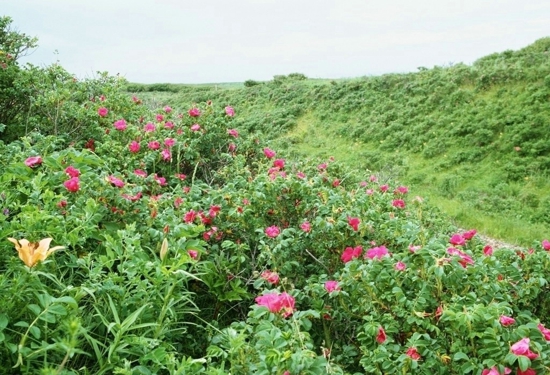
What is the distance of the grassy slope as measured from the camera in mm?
9367

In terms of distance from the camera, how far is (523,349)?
1.43 metres

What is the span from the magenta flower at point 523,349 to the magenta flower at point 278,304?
0.68 meters

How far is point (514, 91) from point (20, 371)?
43.4 ft

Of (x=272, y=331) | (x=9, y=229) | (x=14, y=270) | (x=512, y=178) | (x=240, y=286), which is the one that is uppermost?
(x=9, y=229)

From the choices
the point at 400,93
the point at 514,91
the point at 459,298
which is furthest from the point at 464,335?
the point at 400,93

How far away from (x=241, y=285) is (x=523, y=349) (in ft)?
4.26

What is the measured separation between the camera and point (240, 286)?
2.37 meters

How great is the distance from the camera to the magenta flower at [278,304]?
1648 millimetres

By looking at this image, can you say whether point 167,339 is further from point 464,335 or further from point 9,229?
point 464,335

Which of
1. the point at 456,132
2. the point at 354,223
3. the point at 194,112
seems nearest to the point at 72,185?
the point at 354,223

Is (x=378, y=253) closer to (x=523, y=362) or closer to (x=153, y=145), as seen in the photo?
(x=523, y=362)

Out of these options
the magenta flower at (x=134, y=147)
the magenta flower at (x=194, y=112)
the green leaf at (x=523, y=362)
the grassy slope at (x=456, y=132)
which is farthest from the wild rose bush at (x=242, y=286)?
the grassy slope at (x=456, y=132)

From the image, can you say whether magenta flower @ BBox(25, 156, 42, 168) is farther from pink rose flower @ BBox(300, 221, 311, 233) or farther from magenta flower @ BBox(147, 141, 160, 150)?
pink rose flower @ BBox(300, 221, 311, 233)

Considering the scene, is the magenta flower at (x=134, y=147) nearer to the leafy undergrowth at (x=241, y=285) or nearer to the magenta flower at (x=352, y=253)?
the leafy undergrowth at (x=241, y=285)
